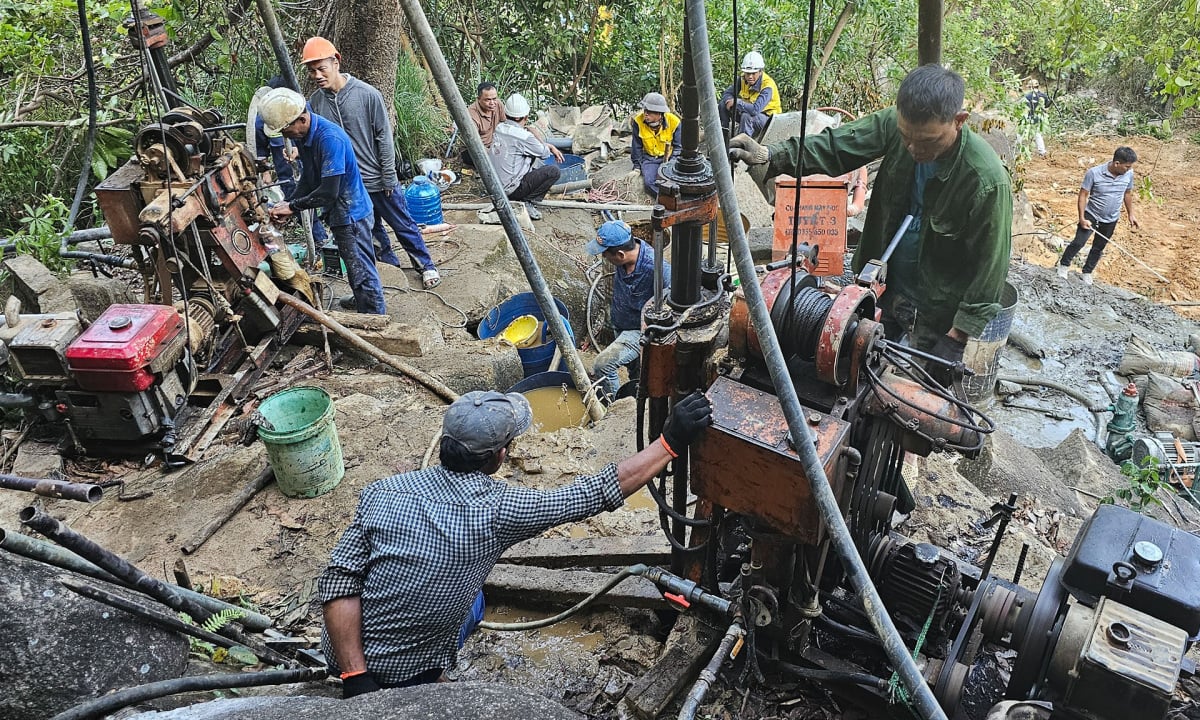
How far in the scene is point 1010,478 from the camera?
5.13 meters

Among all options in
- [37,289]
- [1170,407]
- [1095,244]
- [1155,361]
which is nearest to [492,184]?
[37,289]

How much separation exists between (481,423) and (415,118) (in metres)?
8.37

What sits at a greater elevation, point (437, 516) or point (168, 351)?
point (437, 516)

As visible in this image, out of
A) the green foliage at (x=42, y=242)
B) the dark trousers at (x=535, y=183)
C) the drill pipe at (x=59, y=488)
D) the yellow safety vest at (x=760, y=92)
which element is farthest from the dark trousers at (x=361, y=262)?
the yellow safety vest at (x=760, y=92)

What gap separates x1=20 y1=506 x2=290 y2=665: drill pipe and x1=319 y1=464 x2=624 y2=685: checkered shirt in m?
0.56

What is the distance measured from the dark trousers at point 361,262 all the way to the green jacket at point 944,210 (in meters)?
3.62

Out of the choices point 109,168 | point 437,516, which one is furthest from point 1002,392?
point 109,168

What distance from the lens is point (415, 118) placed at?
32.8ft

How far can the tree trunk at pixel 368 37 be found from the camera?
8.54m

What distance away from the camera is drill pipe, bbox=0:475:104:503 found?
213 centimetres

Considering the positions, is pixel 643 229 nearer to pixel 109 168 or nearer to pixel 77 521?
pixel 109 168

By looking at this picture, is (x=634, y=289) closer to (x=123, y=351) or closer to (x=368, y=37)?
(x=123, y=351)

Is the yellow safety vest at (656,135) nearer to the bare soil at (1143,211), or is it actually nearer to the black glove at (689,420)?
the bare soil at (1143,211)

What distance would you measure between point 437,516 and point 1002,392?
6.88 metres
